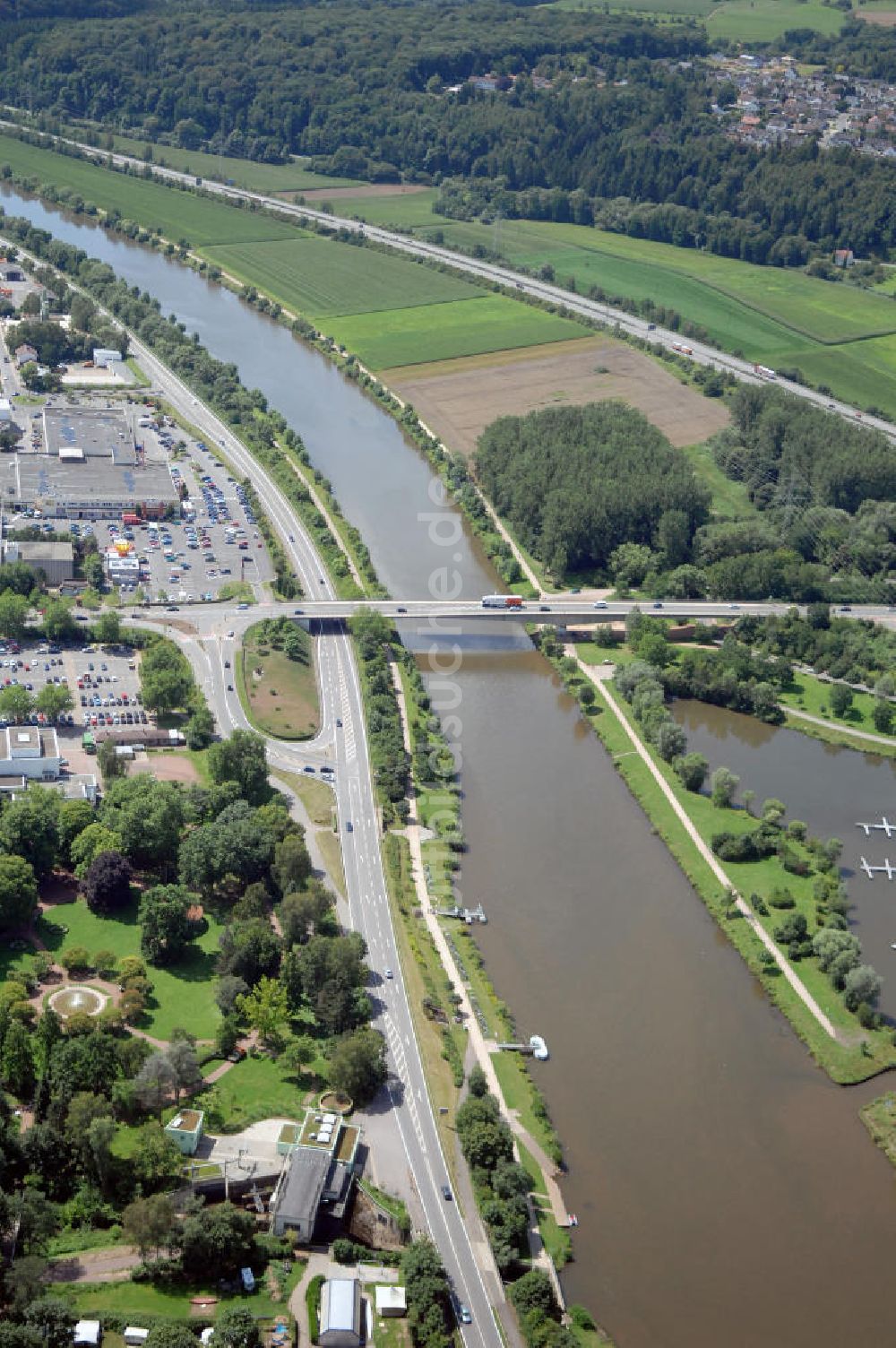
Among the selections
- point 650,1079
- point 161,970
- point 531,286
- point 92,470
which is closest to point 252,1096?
point 161,970

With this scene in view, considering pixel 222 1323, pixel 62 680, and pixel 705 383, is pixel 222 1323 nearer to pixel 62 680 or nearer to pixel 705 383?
pixel 62 680

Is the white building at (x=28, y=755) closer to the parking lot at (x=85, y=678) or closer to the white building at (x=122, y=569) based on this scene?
the parking lot at (x=85, y=678)

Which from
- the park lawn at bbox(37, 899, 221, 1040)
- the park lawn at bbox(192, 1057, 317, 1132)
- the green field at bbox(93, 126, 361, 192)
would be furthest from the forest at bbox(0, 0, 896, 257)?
the park lawn at bbox(192, 1057, 317, 1132)

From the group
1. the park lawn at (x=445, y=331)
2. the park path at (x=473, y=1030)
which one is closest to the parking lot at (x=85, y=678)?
the park path at (x=473, y=1030)

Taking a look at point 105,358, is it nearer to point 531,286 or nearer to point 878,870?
point 531,286

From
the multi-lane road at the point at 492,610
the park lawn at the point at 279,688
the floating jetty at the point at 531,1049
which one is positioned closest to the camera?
the floating jetty at the point at 531,1049
